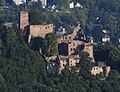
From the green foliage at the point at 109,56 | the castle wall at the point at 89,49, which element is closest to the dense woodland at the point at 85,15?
the green foliage at the point at 109,56

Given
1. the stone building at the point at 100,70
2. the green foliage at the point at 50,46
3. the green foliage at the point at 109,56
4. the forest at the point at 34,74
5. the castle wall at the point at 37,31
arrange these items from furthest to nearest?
the green foliage at the point at 109,56 < the castle wall at the point at 37,31 < the stone building at the point at 100,70 < the green foliage at the point at 50,46 < the forest at the point at 34,74

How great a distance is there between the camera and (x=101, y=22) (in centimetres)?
11081

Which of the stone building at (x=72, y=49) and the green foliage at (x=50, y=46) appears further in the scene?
the green foliage at (x=50, y=46)

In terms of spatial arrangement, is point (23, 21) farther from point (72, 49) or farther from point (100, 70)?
point (100, 70)

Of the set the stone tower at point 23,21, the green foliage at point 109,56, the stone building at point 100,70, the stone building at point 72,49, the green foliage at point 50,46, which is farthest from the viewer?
the stone tower at point 23,21

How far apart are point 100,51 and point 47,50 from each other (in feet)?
13.8

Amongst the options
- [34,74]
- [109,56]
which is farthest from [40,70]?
[109,56]

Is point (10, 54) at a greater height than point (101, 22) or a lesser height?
greater

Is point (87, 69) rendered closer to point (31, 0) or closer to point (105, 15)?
point (105, 15)

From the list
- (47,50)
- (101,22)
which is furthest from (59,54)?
(101,22)

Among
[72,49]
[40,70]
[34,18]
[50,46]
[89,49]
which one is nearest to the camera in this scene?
[40,70]

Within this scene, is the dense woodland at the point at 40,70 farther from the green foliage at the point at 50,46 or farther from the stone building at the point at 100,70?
the stone building at the point at 100,70

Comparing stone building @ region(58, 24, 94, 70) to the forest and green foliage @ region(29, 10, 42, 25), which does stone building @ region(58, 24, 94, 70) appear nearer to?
the forest

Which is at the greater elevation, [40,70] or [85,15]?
[40,70]
